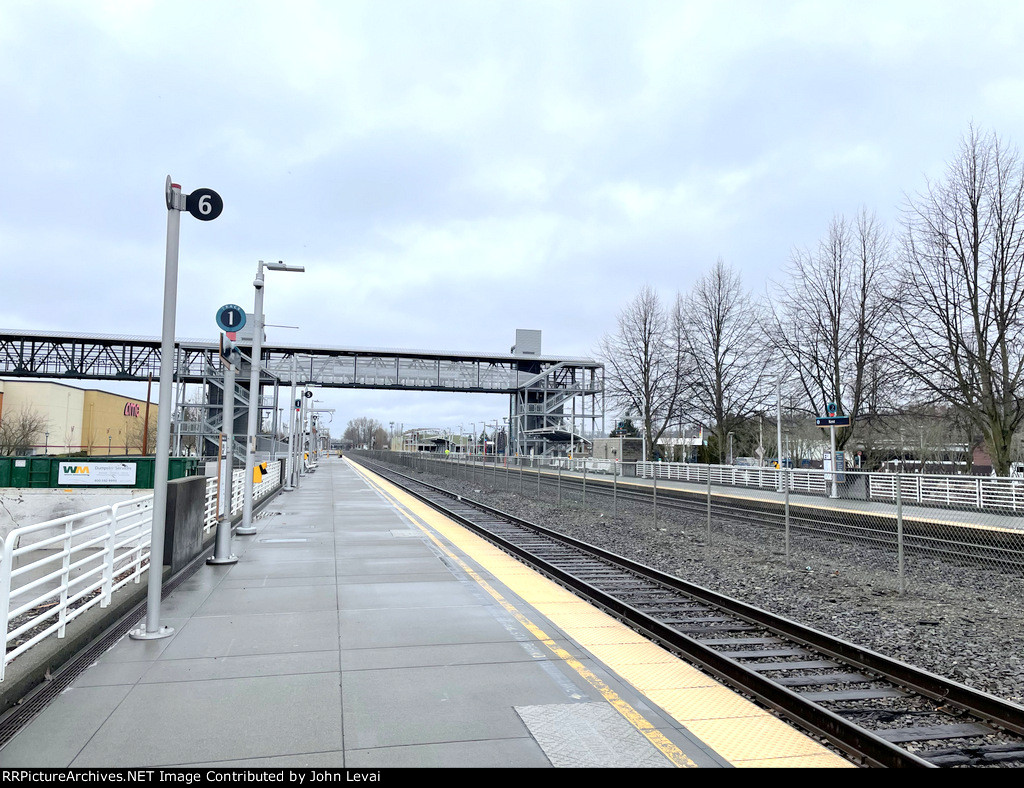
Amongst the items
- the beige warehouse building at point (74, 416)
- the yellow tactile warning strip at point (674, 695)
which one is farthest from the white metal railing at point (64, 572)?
the beige warehouse building at point (74, 416)

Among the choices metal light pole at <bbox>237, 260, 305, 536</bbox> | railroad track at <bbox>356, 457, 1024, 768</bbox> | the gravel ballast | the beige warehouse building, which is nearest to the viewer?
railroad track at <bbox>356, 457, 1024, 768</bbox>

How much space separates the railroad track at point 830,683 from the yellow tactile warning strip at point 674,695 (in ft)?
0.85

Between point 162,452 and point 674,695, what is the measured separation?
16.7ft

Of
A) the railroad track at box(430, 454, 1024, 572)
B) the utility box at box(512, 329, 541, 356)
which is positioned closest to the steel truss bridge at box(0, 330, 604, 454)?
the utility box at box(512, 329, 541, 356)

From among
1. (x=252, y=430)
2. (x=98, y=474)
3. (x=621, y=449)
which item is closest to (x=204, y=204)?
(x=252, y=430)

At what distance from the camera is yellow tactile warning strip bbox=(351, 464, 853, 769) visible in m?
4.34

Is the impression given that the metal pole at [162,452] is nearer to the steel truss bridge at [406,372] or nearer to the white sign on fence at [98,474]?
the white sign on fence at [98,474]

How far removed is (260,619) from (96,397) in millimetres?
93616

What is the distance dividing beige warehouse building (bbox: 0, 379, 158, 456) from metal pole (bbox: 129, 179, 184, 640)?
2685 inches

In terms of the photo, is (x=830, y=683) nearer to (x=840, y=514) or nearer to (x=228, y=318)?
(x=228, y=318)

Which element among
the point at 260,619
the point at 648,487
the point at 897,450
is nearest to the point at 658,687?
Answer: the point at 260,619

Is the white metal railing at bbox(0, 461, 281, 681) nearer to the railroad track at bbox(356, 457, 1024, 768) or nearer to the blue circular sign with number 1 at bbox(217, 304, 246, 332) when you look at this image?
the blue circular sign with number 1 at bbox(217, 304, 246, 332)

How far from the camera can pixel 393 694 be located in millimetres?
5145
